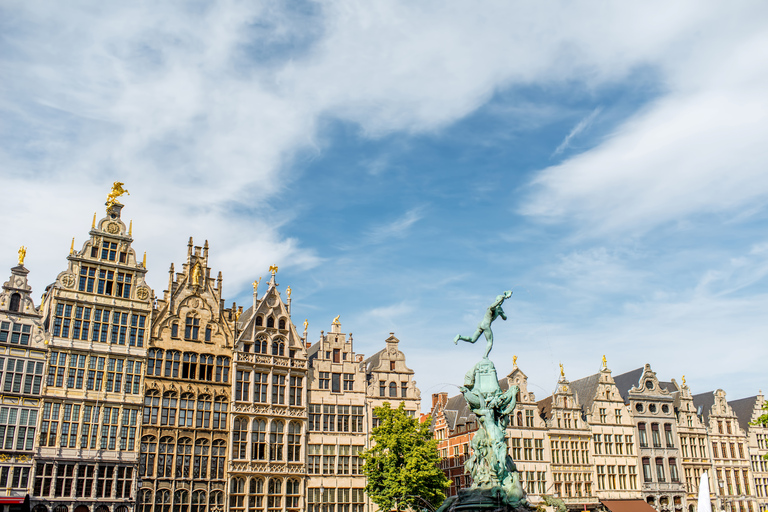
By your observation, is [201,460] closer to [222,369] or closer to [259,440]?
[259,440]

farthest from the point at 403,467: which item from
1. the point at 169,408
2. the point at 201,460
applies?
the point at 169,408

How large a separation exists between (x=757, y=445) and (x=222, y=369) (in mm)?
49698

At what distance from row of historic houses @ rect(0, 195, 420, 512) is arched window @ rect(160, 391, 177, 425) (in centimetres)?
8

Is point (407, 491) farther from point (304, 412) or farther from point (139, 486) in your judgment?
point (139, 486)

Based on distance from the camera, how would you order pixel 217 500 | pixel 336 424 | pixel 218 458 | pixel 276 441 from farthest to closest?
1. pixel 336 424
2. pixel 276 441
3. pixel 218 458
4. pixel 217 500

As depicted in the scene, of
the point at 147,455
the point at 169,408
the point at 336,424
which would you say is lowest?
the point at 147,455

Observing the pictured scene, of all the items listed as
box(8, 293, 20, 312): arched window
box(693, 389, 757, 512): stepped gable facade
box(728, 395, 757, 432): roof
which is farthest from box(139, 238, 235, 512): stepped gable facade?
box(728, 395, 757, 432): roof

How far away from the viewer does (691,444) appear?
6066 centimetres

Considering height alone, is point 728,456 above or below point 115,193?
below

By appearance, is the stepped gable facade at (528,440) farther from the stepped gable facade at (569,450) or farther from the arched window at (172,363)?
the arched window at (172,363)

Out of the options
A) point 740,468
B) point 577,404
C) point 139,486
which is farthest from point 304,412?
point 740,468

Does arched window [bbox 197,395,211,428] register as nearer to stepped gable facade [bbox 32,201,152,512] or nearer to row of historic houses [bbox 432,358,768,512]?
stepped gable facade [bbox 32,201,152,512]

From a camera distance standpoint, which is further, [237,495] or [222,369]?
[222,369]

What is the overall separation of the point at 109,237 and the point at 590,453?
127 ft
